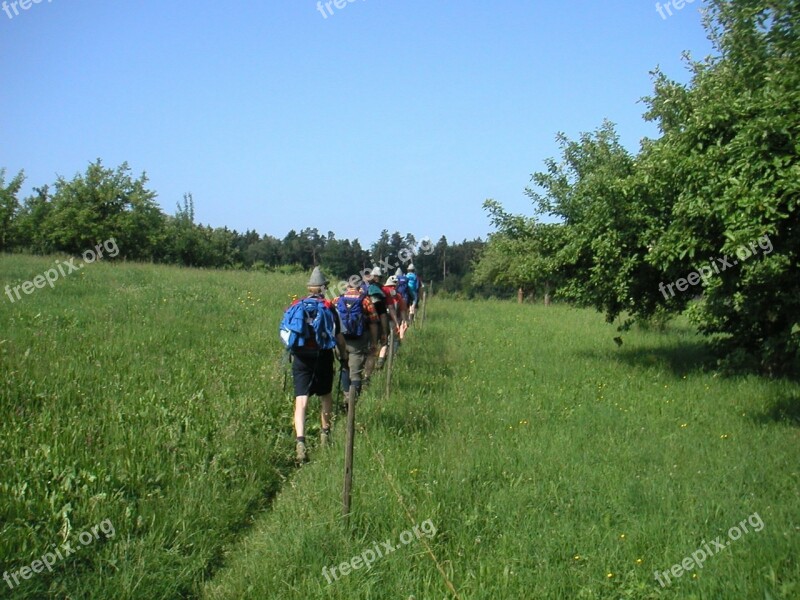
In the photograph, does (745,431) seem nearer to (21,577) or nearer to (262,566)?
(262,566)

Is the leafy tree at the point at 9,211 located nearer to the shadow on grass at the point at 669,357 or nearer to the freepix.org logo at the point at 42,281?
the freepix.org logo at the point at 42,281

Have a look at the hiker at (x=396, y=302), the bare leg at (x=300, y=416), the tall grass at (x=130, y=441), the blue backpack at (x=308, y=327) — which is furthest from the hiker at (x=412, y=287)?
the bare leg at (x=300, y=416)

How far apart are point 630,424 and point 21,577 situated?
21.9 ft

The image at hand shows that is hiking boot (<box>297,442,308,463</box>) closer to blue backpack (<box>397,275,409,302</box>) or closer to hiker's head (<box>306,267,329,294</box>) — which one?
hiker's head (<box>306,267,329,294</box>)

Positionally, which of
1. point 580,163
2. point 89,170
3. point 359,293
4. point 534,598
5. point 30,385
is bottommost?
point 534,598

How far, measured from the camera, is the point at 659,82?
12102 millimetres

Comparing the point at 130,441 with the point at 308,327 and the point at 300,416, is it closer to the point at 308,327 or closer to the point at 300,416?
the point at 300,416

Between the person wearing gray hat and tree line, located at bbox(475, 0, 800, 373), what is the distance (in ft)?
14.5

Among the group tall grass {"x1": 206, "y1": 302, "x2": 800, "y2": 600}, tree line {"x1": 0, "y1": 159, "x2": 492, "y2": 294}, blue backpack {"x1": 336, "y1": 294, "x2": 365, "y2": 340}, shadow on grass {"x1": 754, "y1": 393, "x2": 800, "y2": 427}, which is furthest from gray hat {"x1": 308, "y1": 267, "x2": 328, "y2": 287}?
tree line {"x1": 0, "y1": 159, "x2": 492, "y2": 294}

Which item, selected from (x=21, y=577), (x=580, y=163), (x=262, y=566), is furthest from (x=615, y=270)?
(x=21, y=577)

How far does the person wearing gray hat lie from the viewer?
7.78 meters

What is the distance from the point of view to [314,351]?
791 cm

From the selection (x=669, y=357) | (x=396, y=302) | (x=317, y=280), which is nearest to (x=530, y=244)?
(x=396, y=302)

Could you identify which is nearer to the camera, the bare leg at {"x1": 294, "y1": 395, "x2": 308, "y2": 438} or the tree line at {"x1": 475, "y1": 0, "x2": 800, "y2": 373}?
the tree line at {"x1": 475, "y1": 0, "x2": 800, "y2": 373}
